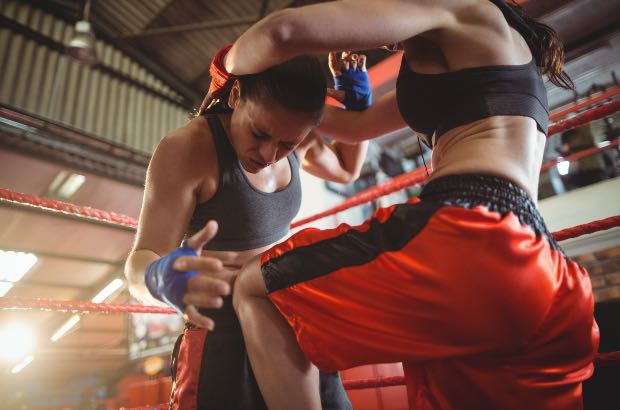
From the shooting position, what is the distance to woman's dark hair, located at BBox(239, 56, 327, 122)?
1054 mm

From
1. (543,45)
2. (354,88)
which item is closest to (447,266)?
(543,45)

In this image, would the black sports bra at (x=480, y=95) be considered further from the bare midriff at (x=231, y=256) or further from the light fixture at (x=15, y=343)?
the light fixture at (x=15, y=343)

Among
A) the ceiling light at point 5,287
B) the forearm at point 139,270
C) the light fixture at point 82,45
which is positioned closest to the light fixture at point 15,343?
the ceiling light at point 5,287

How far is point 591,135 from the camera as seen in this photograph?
4.18m

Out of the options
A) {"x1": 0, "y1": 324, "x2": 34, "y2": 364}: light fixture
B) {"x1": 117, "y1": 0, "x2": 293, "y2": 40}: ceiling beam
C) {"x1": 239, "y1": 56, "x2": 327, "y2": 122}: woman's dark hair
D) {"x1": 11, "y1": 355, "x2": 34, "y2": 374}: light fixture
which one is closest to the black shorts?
{"x1": 239, "y1": 56, "x2": 327, "y2": 122}: woman's dark hair

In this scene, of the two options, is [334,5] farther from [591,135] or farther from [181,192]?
[591,135]

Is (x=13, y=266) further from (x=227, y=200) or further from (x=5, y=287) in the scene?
(x=227, y=200)

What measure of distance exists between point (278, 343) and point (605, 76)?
5.22 meters

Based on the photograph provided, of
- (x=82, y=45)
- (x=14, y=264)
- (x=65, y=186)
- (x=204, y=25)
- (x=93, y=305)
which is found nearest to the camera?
(x=93, y=305)

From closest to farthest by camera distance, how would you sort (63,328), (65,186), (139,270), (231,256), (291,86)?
(139,270) < (291,86) < (231,256) < (65,186) < (63,328)

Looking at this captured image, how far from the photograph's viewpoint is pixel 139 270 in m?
0.90

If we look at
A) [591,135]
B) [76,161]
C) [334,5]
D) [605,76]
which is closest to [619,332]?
[334,5]

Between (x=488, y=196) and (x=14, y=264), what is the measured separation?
696 cm

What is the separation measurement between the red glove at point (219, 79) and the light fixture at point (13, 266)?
5.86 meters
